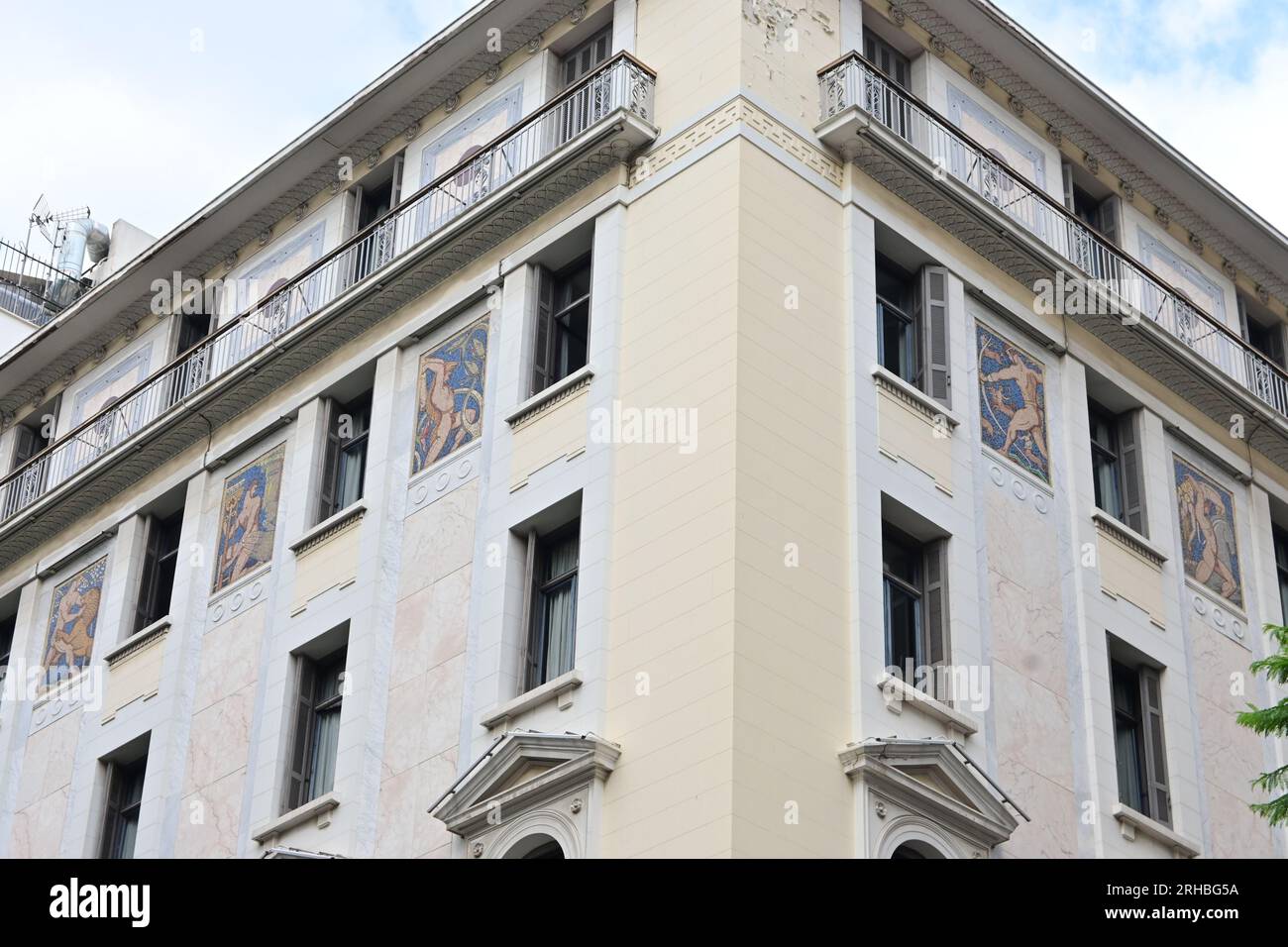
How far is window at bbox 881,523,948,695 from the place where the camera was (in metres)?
25.9


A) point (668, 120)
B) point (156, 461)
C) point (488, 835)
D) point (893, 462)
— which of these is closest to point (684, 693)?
point (488, 835)

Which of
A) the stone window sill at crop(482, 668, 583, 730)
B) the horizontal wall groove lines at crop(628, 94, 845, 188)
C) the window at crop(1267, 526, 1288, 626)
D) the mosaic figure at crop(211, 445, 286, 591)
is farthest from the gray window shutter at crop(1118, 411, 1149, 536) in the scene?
the mosaic figure at crop(211, 445, 286, 591)

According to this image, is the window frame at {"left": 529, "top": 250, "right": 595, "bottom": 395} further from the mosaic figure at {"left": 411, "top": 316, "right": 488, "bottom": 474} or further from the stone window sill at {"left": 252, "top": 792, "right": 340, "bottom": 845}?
the stone window sill at {"left": 252, "top": 792, "right": 340, "bottom": 845}

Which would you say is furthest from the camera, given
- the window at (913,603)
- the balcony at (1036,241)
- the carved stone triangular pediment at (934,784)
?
the balcony at (1036,241)

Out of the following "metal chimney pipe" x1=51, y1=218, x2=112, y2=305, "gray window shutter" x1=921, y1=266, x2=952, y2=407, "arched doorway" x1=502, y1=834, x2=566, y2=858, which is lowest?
"arched doorway" x1=502, y1=834, x2=566, y2=858

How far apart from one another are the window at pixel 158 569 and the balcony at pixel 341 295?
922 millimetres

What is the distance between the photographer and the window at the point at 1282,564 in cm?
3288

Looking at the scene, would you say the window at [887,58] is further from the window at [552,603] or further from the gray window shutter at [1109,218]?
the window at [552,603]

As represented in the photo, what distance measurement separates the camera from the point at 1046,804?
26.3 m

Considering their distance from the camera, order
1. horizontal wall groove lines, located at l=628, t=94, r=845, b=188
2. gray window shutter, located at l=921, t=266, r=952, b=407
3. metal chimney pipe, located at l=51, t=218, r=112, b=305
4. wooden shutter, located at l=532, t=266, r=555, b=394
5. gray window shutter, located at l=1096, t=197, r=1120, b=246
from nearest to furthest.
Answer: horizontal wall groove lines, located at l=628, t=94, r=845, b=188, gray window shutter, located at l=921, t=266, r=952, b=407, wooden shutter, located at l=532, t=266, r=555, b=394, gray window shutter, located at l=1096, t=197, r=1120, b=246, metal chimney pipe, located at l=51, t=218, r=112, b=305

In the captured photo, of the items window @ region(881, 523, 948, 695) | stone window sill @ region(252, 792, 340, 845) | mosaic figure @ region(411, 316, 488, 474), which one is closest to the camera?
window @ region(881, 523, 948, 695)

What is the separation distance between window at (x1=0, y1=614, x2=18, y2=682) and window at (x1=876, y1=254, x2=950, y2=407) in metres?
15.5

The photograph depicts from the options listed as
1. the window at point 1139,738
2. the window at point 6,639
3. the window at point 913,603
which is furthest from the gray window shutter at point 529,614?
the window at point 6,639

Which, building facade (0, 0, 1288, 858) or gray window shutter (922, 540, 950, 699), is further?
gray window shutter (922, 540, 950, 699)
